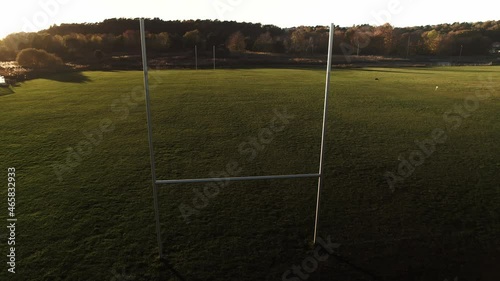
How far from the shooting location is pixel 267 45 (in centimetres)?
9556

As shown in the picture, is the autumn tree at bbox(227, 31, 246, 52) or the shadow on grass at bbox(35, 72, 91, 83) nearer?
the shadow on grass at bbox(35, 72, 91, 83)

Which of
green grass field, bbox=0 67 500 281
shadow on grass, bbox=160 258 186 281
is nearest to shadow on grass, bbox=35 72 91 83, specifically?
green grass field, bbox=0 67 500 281

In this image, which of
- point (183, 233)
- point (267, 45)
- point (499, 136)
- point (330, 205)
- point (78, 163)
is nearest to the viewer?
point (183, 233)

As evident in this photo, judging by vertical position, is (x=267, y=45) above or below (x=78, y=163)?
above

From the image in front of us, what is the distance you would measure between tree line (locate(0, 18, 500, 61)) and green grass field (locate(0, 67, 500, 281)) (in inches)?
2698

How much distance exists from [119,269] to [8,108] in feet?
59.8

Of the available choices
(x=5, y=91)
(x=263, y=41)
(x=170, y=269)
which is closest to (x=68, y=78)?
(x=5, y=91)

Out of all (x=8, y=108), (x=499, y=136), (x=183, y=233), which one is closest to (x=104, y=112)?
(x=8, y=108)

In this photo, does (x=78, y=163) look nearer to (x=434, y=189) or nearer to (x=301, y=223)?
(x=301, y=223)

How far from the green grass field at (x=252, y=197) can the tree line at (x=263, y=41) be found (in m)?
68.5

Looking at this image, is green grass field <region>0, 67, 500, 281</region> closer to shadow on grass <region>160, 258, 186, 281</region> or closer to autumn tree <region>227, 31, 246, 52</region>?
shadow on grass <region>160, 258, 186, 281</region>

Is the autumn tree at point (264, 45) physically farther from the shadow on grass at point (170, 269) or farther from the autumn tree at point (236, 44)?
the shadow on grass at point (170, 269)

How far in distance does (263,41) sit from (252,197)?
94715 millimetres

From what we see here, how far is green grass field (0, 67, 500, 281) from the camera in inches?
237
